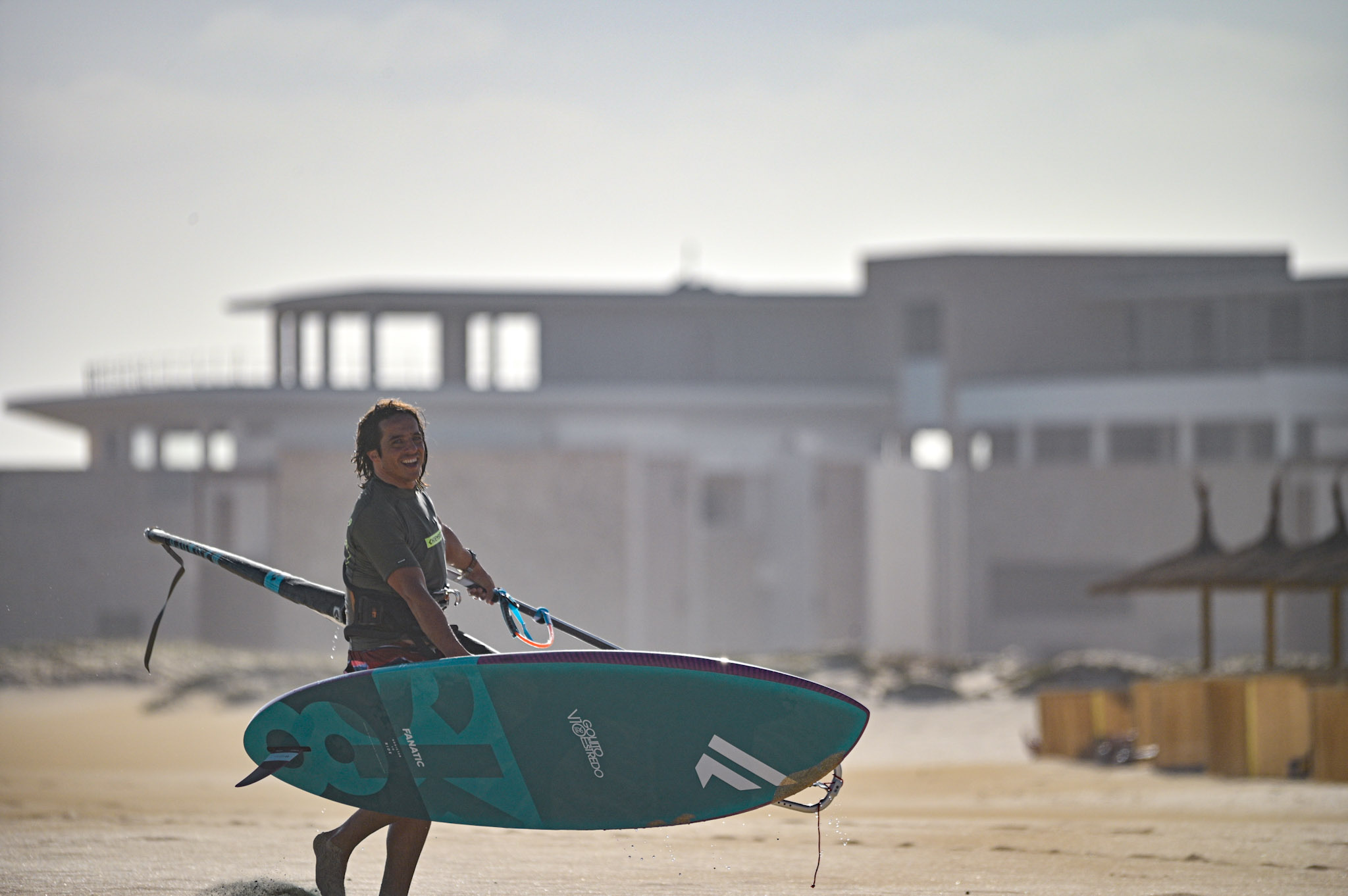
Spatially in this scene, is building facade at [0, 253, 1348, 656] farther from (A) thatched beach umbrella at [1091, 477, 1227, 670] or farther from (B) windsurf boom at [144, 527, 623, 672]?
(B) windsurf boom at [144, 527, 623, 672]

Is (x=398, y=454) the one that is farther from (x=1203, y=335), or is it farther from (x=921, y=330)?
(x=1203, y=335)

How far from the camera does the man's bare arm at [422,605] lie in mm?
5789

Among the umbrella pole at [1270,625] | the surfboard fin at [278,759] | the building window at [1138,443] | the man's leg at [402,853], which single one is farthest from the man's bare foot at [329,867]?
the building window at [1138,443]

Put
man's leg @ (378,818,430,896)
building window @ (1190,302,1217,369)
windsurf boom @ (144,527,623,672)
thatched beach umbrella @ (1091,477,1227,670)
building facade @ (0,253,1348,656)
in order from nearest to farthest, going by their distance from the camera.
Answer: man's leg @ (378,818,430,896) → windsurf boom @ (144,527,623,672) → thatched beach umbrella @ (1091,477,1227,670) → building facade @ (0,253,1348,656) → building window @ (1190,302,1217,369)

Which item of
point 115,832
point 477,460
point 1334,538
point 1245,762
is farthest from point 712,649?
point 115,832

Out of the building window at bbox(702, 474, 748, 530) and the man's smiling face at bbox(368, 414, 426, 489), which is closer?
the man's smiling face at bbox(368, 414, 426, 489)

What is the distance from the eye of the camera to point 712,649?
112 ft

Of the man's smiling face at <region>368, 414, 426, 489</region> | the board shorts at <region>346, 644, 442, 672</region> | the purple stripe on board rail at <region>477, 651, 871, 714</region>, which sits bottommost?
the purple stripe on board rail at <region>477, 651, 871, 714</region>

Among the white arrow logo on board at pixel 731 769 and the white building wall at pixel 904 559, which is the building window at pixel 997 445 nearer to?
the white building wall at pixel 904 559

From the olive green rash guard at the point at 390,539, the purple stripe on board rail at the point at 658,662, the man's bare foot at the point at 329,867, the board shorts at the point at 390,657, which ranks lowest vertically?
the man's bare foot at the point at 329,867

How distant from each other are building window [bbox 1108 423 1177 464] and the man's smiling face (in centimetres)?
3231

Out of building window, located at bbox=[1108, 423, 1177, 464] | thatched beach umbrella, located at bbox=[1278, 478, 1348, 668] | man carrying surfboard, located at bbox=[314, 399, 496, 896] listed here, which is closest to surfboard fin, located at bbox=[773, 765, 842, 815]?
man carrying surfboard, located at bbox=[314, 399, 496, 896]

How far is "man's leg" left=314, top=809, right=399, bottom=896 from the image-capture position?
609cm

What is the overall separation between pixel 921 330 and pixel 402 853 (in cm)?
3416
